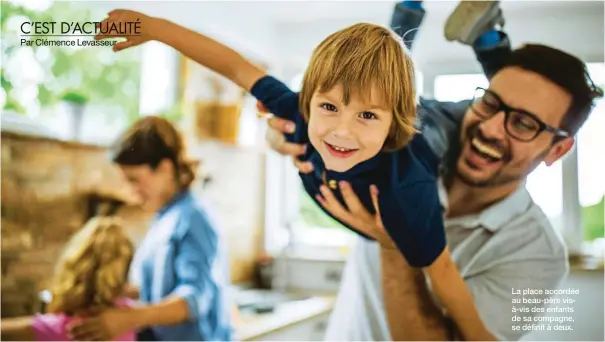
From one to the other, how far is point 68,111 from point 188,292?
1.32ft

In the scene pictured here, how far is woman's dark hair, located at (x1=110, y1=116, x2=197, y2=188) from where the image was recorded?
35.5 inches

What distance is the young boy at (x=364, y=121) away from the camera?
62 centimetres

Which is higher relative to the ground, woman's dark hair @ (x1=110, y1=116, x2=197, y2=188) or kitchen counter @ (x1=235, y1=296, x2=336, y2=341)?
woman's dark hair @ (x1=110, y1=116, x2=197, y2=188)

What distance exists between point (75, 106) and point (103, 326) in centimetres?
39

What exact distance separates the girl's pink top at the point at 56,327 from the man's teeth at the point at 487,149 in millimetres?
548

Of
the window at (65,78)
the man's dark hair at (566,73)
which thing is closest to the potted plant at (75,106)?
the window at (65,78)

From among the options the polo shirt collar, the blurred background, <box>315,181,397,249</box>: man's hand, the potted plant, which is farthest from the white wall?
the potted plant

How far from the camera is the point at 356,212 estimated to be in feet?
2.27

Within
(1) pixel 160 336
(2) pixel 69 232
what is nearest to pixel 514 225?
(1) pixel 160 336

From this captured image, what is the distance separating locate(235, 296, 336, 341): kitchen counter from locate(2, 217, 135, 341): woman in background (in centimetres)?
18

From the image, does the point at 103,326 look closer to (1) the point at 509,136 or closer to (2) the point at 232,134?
(2) the point at 232,134

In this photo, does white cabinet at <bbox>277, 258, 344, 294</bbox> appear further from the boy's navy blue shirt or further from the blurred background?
the boy's navy blue shirt

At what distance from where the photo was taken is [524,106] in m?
0.71

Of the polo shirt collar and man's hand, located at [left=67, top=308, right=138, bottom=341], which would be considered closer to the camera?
the polo shirt collar
